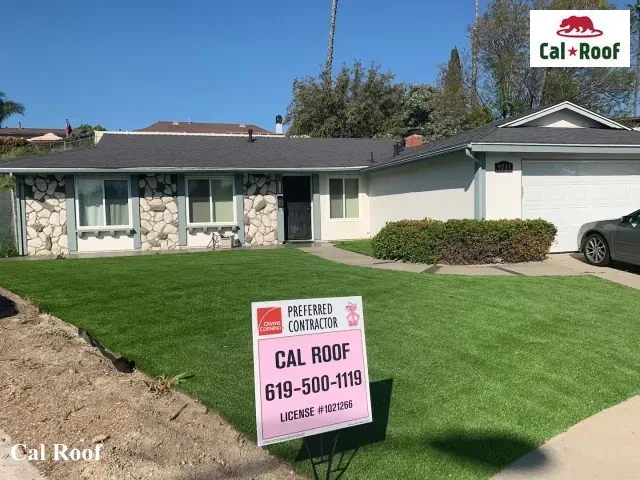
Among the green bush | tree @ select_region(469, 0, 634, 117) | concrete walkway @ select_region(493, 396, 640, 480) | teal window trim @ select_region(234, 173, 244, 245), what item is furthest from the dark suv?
tree @ select_region(469, 0, 634, 117)

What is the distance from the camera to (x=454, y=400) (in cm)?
432

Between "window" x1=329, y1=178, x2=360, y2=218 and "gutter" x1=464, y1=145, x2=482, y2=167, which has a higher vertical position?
"gutter" x1=464, y1=145, x2=482, y2=167

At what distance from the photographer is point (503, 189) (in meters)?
12.3

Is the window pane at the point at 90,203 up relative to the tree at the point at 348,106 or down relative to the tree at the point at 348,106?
down

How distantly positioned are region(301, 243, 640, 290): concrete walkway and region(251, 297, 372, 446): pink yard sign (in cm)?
684

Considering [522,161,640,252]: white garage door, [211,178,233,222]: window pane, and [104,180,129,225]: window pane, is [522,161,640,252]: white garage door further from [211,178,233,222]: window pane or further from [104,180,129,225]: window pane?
[104,180,129,225]: window pane

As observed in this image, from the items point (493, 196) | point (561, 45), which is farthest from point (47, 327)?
point (561, 45)

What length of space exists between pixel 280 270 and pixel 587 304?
17.6 feet

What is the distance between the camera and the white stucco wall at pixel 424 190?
42.7 feet

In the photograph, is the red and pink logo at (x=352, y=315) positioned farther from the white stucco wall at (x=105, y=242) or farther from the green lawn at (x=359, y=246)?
the white stucco wall at (x=105, y=242)

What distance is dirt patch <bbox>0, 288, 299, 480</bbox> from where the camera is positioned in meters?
3.35

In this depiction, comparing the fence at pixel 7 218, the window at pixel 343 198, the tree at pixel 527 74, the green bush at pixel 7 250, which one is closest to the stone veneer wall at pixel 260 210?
the window at pixel 343 198

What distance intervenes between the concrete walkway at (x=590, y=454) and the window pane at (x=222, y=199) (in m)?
14.3

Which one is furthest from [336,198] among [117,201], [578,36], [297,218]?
[578,36]
